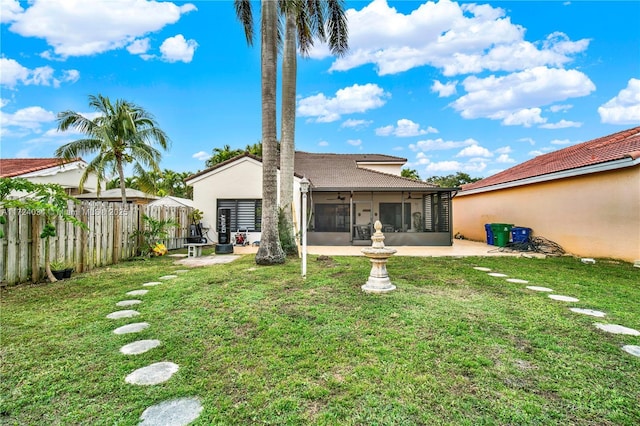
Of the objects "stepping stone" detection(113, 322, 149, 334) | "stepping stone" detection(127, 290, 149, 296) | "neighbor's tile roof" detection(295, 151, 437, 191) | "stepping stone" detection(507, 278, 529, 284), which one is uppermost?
"neighbor's tile roof" detection(295, 151, 437, 191)

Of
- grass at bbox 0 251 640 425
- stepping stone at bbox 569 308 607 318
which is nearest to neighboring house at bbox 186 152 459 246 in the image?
grass at bbox 0 251 640 425

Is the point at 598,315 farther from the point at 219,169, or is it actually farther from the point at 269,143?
the point at 219,169

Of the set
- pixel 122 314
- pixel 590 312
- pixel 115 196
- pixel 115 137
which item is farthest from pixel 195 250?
pixel 115 196

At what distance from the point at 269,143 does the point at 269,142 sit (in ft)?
0.10

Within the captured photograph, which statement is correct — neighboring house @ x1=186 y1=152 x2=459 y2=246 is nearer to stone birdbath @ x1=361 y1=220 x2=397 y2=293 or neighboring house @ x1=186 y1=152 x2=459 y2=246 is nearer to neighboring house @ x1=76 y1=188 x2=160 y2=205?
neighboring house @ x1=76 y1=188 x2=160 y2=205

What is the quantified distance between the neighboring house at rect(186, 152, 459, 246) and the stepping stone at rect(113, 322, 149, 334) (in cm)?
926

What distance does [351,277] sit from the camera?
6.91 m

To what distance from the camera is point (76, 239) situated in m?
7.60

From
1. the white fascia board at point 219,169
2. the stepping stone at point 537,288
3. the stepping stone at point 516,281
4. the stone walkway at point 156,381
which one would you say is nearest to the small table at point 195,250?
the white fascia board at point 219,169

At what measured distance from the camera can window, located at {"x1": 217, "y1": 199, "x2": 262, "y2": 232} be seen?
52.5 feet

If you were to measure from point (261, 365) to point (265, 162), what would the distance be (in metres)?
6.75

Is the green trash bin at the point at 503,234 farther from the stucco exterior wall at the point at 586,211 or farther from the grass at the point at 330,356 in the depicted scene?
the grass at the point at 330,356

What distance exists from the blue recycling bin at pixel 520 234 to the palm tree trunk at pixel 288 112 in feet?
32.7

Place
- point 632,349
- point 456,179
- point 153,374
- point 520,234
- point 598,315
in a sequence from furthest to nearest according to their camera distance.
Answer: point 456,179
point 520,234
point 598,315
point 632,349
point 153,374
